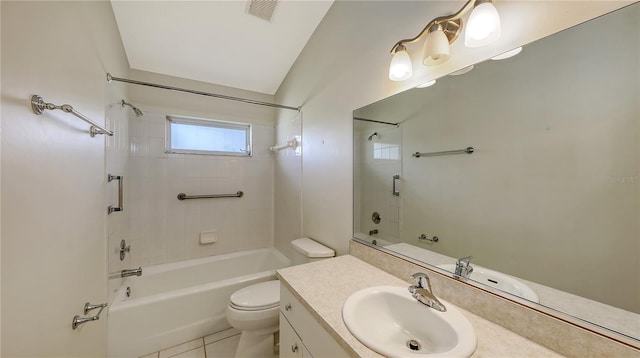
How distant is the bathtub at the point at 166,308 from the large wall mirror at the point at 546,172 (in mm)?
1643

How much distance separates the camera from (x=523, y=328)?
68cm

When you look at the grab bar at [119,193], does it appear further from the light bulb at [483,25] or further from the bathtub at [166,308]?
the light bulb at [483,25]

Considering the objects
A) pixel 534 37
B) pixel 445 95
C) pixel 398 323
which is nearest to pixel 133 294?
pixel 398 323

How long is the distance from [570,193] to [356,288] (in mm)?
828

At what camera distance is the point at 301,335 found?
930mm

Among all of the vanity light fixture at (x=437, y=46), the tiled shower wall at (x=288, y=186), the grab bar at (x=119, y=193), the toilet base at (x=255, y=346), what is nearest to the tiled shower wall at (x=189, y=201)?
the tiled shower wall at (x=288, y=186)

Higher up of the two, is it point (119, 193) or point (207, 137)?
point (207, 137)

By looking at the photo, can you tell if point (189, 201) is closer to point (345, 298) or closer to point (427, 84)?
point (345, 298)

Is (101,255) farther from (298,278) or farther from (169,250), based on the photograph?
(298,278)

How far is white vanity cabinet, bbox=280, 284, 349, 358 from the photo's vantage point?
762 mm

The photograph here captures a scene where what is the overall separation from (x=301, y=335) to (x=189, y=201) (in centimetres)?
209

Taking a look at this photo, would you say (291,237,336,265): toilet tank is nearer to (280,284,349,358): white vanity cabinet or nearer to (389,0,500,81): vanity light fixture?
(280,284,349,358): white vanity cabinet

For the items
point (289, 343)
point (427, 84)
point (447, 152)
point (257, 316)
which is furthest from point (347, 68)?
point (257, 316)

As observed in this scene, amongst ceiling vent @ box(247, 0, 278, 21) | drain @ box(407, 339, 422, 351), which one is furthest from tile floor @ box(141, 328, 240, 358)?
ceiling vent @ box(247, 0, 278, 21)
